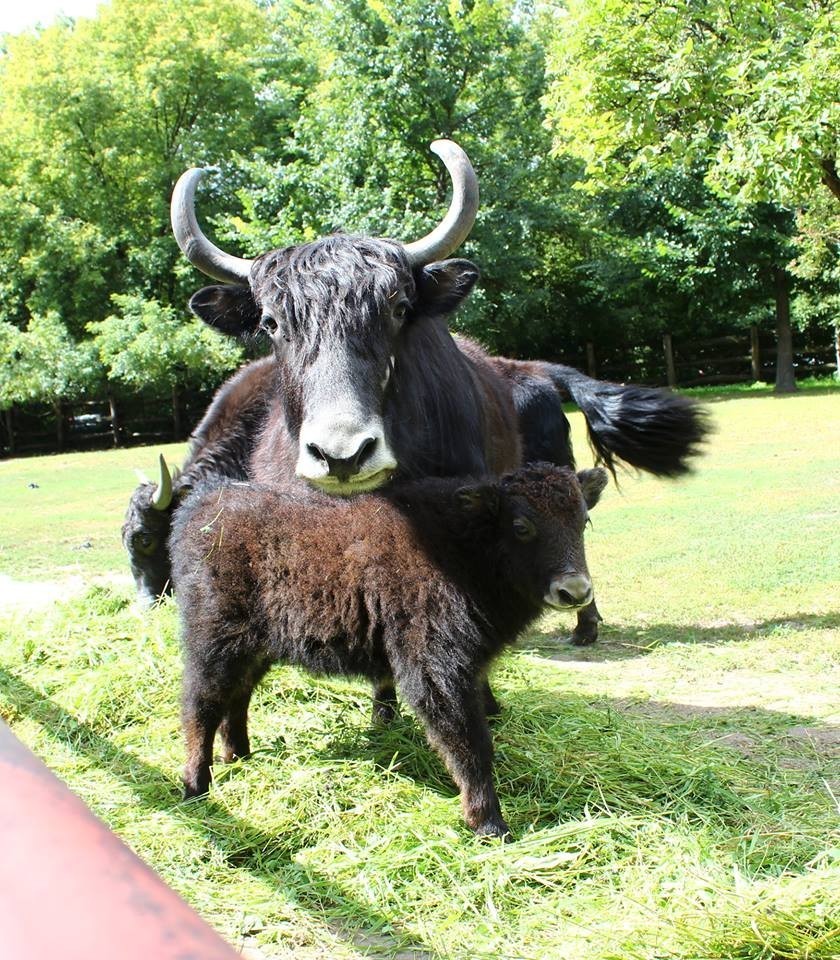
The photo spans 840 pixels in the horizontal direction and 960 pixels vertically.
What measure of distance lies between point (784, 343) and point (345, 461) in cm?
3086

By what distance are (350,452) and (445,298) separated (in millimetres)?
1528

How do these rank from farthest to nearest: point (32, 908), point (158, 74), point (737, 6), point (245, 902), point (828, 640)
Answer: point (158, 74) → point (737, 6) → point (828, 640) → point (245, 902) → point (32, 908)

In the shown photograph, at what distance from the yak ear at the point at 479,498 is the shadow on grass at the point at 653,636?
3.01 m

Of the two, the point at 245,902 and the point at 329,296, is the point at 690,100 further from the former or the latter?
the point at 245,902

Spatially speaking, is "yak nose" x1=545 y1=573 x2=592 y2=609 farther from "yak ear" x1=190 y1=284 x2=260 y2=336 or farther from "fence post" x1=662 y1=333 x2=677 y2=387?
"fence post" x1=662 y1=333 x2=677 y2=387

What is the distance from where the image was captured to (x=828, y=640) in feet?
24.5

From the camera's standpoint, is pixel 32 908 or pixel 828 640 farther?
pixel 828 640

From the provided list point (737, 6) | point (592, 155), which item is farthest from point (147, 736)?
point (592, 155)

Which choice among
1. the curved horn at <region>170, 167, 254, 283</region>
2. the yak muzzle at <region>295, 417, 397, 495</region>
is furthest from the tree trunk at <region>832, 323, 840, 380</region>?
the yak muzzle at <region>295, 417, 397, 495</region>

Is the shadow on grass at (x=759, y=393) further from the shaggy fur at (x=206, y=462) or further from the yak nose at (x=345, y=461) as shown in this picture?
the yak nose at (x=345, y=461)

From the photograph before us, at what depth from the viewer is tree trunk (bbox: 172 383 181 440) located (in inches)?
1368

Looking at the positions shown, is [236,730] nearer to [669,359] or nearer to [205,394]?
[205,394]

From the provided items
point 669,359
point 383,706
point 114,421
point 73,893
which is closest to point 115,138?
point 114,421

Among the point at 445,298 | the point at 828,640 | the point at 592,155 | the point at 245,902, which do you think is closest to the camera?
the point at 245,902
